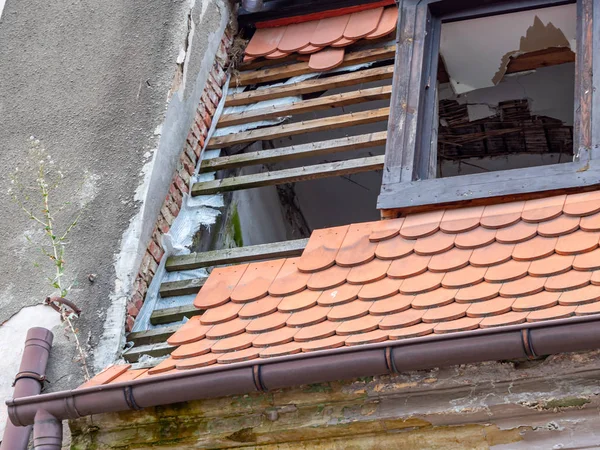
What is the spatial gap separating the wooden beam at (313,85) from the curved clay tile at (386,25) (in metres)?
0.25

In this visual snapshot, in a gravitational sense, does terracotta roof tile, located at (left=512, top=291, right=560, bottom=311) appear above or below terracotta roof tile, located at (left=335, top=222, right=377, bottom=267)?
below

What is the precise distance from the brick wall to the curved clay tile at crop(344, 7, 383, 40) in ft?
2.77

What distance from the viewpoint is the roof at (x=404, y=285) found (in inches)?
174

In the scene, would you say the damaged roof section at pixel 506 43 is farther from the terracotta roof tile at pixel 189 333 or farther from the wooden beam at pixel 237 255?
the terracotta roof tile at pixel 189 333

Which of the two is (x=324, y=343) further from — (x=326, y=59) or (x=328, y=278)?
(x=326, y=59)

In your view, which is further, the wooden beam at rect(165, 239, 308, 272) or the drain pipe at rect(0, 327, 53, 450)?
the wooden beam at rect(165, 239, 308, 272)

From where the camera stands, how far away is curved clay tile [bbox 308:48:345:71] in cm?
675

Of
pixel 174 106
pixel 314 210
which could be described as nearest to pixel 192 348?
pixel 174 106

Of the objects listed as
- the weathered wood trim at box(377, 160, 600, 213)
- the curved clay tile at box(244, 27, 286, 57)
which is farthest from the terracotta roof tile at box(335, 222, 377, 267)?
the curved clay tile at box(244, 27, 286, 57)

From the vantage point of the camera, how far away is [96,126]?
6.18 m

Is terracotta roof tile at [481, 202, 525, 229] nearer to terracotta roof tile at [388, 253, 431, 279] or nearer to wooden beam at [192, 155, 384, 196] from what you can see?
terracotta roof tile at [388, 253, 431, 279]

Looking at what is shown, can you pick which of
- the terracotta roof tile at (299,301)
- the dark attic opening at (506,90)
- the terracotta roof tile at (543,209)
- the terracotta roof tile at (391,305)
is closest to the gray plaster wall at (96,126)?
the terracotta roof tile at (299,301)

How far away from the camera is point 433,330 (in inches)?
171

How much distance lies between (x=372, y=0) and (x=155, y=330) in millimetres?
2802
